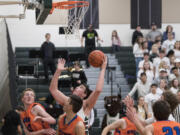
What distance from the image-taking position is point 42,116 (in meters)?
6.79

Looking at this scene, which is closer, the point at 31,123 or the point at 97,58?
the point at 97,58

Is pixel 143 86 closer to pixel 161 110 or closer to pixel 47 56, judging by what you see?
pixel 47 56

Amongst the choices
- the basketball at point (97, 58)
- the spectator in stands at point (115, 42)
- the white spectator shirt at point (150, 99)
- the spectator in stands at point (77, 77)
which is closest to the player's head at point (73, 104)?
the basketball at point (97, 58)

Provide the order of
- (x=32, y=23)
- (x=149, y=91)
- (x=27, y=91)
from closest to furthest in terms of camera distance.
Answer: (x=27, y=91) → (x=149, y=91) → (x=32, y=23)

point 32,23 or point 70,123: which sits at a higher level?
point 32,23

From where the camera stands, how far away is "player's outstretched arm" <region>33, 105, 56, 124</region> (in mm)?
6621

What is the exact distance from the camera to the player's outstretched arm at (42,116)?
261 inches

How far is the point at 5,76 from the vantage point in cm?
1441

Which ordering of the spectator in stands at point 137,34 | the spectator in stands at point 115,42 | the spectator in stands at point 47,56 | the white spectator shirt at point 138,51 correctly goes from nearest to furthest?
the spectator in stands at point 47,56 < the white spectator shirt at point 138,51 < the spectator in stands at point 115,42 < the spectator in stands at point 137,34

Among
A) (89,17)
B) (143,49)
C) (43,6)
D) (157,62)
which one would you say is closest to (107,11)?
(89,17)

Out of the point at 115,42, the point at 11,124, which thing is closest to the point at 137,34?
the point at 115,42

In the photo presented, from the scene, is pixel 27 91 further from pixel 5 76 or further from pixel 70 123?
pixel 5 76

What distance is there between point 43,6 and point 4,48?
6.87 metres

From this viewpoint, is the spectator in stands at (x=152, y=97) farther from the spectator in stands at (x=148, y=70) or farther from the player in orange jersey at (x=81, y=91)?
the player in orange jersey at (x=81, y=91)
